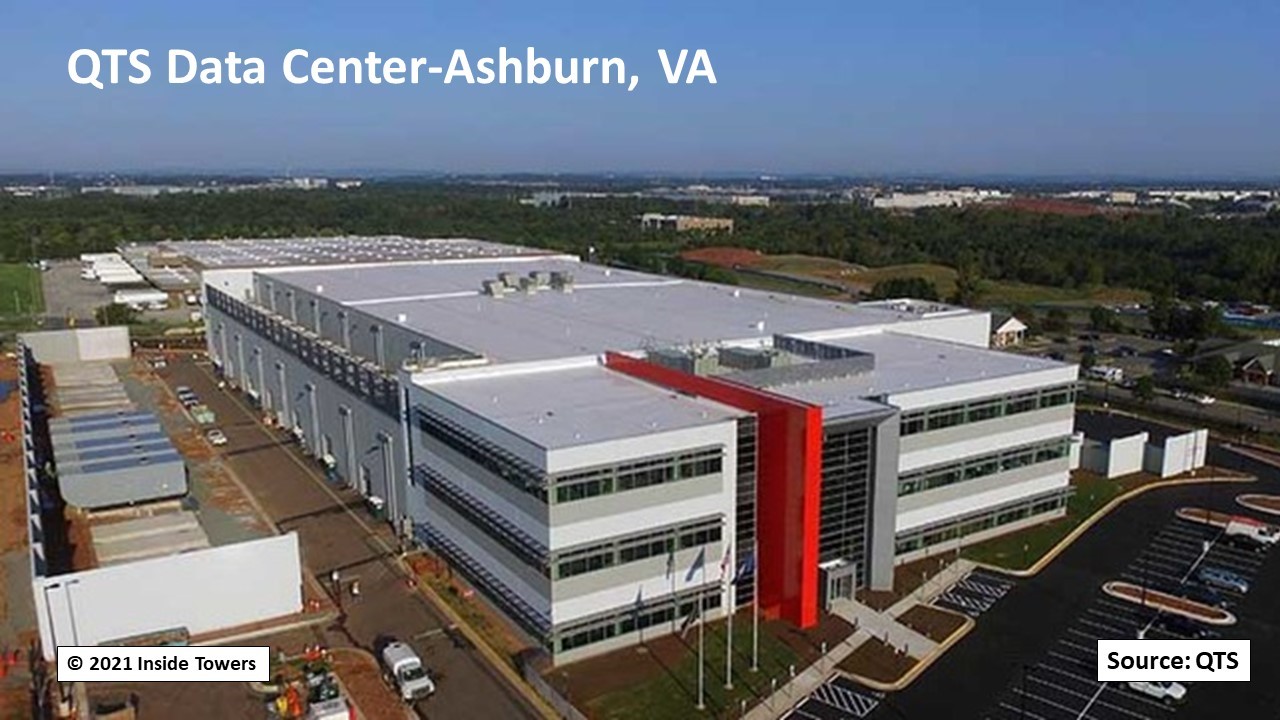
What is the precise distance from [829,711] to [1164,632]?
1240 centimetres

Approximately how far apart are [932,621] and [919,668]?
3344mm

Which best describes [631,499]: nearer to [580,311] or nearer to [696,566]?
[696,566]

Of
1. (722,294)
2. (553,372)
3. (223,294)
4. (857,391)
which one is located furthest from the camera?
(223,294)

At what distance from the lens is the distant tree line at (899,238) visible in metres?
115

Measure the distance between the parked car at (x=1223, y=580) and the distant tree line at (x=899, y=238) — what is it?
67984 mm

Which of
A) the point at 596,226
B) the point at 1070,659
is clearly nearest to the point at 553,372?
the point at 1070,659

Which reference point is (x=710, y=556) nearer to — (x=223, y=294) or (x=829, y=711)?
(x=829, y=711)

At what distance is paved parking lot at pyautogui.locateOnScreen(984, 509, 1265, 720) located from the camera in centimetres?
2739

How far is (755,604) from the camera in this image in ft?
98.3

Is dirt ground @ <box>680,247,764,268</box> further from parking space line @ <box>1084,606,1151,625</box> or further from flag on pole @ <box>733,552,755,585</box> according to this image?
parking space line @ <box>1084,606,1151,625</box>

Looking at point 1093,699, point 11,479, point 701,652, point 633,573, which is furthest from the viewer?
point 11,479

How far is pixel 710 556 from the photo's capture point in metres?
32.2

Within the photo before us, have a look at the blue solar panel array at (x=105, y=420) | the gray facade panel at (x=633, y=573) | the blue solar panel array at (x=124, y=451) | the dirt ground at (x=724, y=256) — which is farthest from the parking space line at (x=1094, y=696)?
the dirt ground at (x=724, y=256)

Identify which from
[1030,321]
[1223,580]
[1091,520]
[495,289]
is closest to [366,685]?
[1223,580]
